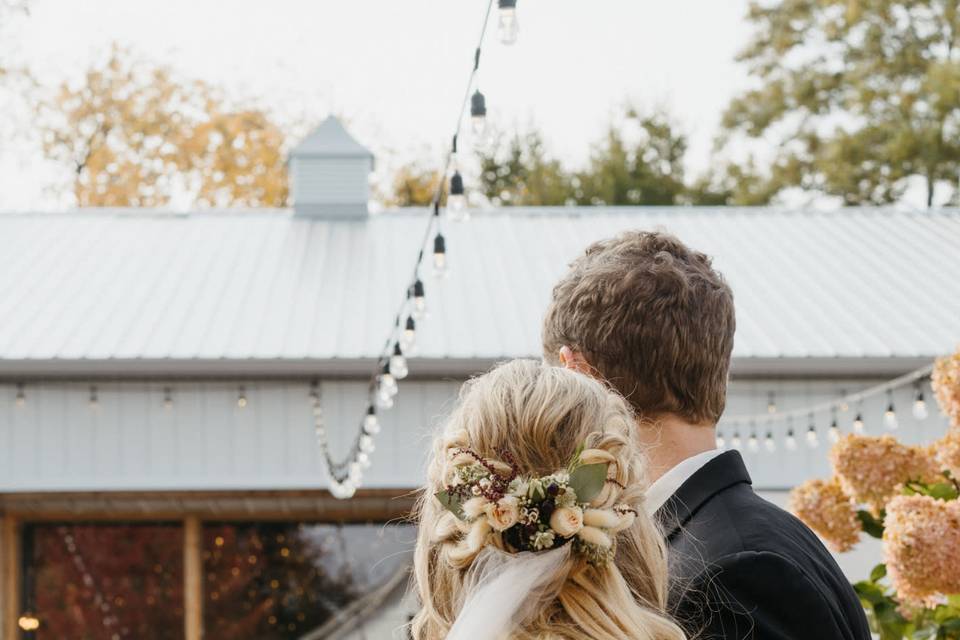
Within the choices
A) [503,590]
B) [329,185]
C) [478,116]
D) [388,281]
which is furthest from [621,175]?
[503,590]

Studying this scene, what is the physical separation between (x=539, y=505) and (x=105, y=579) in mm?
7954

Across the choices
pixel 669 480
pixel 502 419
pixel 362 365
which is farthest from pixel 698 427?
pixel 362 365

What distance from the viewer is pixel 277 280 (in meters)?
8.84

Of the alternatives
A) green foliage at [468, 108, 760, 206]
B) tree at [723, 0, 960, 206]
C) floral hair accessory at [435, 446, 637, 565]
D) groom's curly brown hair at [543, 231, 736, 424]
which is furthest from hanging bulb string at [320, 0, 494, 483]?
green foliage at [468, 108, 760, 206]

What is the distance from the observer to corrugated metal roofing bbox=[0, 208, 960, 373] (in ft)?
25.3

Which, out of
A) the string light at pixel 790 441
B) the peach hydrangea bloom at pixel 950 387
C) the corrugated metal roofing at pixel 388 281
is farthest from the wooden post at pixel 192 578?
the peach hydrangea bloom at pixel 950 387

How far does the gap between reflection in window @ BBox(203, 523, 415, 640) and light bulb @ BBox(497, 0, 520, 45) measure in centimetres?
641

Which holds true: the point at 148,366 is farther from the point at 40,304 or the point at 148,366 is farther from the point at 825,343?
the point at 825,343

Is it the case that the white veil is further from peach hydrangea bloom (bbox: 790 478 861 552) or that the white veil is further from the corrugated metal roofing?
the corrugated metal roofing

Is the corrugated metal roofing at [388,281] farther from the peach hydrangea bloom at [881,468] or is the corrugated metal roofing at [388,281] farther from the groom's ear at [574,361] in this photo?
the groom's ear at [574,361]

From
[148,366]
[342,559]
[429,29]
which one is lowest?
[342,559]

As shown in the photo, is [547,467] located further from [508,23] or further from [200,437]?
[200,437]

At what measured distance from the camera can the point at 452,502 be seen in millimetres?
1538

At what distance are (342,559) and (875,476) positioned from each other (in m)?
6.19
